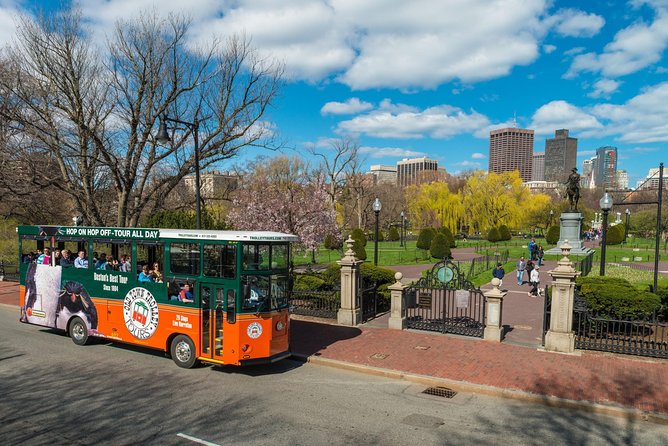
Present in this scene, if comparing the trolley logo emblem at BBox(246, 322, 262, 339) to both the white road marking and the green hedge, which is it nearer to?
the white road marking

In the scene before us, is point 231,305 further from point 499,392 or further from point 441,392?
point 499,392

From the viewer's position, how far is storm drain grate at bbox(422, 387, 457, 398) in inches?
380

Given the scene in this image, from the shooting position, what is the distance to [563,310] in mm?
12156

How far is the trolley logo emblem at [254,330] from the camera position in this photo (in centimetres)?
1026

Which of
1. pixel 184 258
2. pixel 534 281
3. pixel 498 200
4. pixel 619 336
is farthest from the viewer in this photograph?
pixel 498 200

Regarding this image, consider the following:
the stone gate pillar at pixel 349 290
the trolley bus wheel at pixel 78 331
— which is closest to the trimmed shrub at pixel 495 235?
the stone gate pillar at pixel 349 290

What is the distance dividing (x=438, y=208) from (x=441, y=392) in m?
68.1

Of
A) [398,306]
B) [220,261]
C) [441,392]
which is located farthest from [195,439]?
[398,306]

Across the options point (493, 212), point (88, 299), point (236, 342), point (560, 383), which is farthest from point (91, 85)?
point (493, 212)

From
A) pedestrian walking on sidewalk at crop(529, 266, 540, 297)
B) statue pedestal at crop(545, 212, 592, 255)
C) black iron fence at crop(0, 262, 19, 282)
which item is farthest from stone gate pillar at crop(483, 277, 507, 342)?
statue pedestal at crop(545, 212, 592, 255)

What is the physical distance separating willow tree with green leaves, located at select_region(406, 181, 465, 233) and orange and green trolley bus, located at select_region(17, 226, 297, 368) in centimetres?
6476

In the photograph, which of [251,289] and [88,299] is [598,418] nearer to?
[251,289]

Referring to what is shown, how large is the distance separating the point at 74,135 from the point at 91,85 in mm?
2698

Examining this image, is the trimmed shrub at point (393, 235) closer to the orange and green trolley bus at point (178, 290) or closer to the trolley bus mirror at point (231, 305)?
the orange and green trolley bus at point (178, 290)
